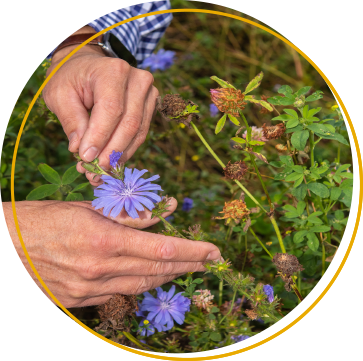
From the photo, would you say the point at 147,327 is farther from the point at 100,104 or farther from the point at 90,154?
the point at 100,104

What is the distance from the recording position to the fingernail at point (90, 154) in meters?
1.40

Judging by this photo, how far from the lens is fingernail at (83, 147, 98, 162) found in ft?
4.60

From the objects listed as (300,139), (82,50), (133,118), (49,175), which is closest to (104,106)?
(133,118)

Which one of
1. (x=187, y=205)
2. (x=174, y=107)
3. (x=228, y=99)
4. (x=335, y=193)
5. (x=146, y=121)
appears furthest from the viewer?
(x=187, y=205)

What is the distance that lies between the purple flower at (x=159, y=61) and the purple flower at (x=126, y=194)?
125cm

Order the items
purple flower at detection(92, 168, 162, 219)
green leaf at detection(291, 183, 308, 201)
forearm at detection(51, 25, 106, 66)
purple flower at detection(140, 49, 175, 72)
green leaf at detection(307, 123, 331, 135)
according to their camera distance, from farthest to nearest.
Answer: purple flower at detection(140, 49, 175, 72), forearm at detection(51, 25, 106, 66), green leaf at detection(291, 183, 308, 201), green leaf at detection(307, 123, 331, 135), purple flower at detection(92, 168, 162, 219)

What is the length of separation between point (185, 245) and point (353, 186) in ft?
2.53

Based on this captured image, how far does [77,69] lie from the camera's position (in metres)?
1.66

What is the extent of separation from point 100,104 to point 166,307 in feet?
3.12

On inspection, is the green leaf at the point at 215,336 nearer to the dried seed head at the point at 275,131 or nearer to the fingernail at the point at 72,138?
the dried seed head at the point at 275,131

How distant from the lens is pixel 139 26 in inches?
90.7

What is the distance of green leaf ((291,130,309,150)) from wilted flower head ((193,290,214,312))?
725 mm

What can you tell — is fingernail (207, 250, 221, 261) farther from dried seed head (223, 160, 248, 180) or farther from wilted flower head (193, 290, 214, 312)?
dried seed head (223, 160, 248, 180)

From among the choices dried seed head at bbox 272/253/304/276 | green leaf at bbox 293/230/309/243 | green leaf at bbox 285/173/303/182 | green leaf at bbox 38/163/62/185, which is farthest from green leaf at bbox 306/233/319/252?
green leaf at bbox 38/163/62/185
